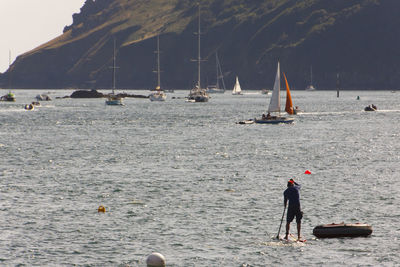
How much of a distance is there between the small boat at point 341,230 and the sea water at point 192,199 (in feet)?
1.10

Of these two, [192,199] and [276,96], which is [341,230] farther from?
[276,96]

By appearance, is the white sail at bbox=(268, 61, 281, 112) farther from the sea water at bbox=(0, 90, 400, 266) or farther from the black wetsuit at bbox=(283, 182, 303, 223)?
the black wetsuit at bbox=(283, 182, 303, 223)

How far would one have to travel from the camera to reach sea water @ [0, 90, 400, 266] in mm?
34500

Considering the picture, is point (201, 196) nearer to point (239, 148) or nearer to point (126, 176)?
point (126, 176)

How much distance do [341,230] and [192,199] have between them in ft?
44.8

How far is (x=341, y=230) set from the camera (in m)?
37.1

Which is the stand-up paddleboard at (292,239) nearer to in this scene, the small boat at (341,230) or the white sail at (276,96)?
the small boat at (341,230)

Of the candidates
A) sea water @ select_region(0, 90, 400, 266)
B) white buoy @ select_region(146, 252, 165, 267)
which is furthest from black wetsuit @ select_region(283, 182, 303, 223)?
white buoy @ select_region(146, 252, 165, 267)

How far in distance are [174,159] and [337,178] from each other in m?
21.1

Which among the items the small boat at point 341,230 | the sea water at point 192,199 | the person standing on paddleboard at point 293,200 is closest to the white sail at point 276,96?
the sea water at point 192,199

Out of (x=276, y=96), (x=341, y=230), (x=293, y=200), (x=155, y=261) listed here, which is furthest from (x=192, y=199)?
(x=276, y=96)

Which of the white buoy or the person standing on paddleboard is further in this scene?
the person standing on paddleboard

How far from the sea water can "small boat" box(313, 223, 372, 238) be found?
336 millimetres

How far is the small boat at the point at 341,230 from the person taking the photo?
3697 centimetres
